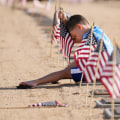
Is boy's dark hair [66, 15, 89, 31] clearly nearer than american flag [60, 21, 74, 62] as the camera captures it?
Yes

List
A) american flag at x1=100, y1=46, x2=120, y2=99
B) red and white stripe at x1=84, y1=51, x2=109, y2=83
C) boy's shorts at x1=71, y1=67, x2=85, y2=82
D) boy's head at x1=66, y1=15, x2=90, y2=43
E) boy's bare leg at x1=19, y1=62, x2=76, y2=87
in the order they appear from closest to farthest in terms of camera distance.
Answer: american flag at x1=100, y1=46, x2=120, y2=99 → red and white stripe at x1=84, y1=51, x2=109, y2=83 → boy's head at x1=66, y1=15, x2=90, y2=43 → boy's shorts at x1=71, y1=67, x2=85, y2=82 → boy's bare leg at x1=19, y1=62, x2=76, y2=87

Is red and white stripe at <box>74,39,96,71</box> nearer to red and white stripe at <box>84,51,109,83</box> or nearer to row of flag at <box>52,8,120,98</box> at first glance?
row of flag at <box>52,8,120,98</box>

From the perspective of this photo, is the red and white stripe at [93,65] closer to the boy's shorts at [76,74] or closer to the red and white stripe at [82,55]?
the red and white stripe at [82,55]

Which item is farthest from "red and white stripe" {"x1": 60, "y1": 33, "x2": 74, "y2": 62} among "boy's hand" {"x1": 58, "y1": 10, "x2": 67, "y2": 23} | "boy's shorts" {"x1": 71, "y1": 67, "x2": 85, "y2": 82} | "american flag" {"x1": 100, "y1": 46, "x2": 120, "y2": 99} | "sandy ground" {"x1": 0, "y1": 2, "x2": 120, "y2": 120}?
"american flag" {"x1": 100, "y1": 46, "x2": 120, "y2": 99}

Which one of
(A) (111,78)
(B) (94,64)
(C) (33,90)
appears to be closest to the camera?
(A) (111,78)

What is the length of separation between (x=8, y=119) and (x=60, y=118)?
83 centimetres

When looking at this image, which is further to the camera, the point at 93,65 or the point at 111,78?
the point at 93,65

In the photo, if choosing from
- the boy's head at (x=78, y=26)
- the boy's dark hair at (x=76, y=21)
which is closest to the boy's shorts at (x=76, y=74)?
the boy's head at (x=78, y=26)

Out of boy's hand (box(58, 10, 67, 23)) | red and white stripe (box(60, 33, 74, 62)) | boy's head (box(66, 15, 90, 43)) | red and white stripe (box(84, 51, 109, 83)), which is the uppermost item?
boy's hand (box(58, 10, 67, 23))

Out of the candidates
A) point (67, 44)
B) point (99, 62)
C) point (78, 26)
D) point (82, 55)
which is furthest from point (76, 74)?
point (99, 62)

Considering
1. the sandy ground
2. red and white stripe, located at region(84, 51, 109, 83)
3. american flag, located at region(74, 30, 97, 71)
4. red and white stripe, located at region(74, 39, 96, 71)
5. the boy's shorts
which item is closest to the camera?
red and white stripe, located at region(84, 51, 109, 83)

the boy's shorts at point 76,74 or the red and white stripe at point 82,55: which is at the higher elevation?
the red and white stripe at point 82,55

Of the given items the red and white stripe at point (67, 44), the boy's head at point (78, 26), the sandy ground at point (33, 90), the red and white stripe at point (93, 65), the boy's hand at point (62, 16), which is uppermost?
the boy's hand at point (62, 16)

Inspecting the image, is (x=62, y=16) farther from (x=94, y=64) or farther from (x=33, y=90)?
(x=94, y=64)
